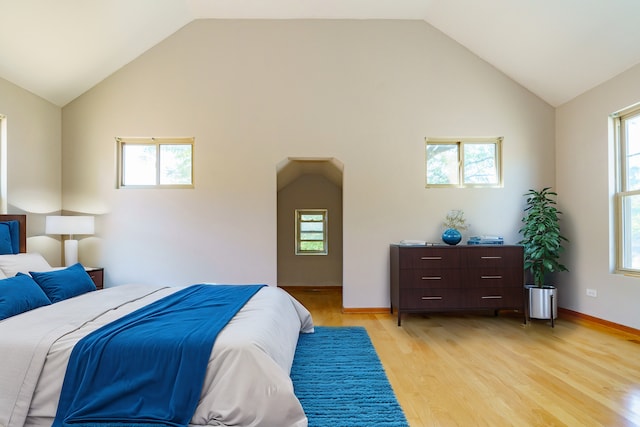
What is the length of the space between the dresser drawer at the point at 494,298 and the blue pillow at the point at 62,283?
3.90 m

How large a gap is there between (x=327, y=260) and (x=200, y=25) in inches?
Result: 177

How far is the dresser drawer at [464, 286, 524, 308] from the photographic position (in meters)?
4.55

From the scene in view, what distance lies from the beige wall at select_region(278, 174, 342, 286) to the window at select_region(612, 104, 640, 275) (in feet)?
14.3

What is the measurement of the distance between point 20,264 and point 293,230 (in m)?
4.70

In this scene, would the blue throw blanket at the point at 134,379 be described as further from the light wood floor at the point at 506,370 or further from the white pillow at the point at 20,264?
the white pillow at the point at 20,264

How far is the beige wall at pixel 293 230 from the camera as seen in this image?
7535 mm

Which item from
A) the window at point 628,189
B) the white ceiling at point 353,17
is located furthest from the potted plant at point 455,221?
the white ceiling at point 353,17

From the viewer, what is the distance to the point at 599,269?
14.4 ft

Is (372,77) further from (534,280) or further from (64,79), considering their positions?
(64,79)

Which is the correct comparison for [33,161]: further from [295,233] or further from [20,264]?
[295,233]

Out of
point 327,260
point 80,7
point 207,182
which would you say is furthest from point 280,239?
point 80,7

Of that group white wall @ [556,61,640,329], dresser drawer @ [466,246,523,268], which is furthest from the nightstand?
white wall @ [556,61,640,329]

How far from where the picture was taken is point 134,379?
78.8 inches

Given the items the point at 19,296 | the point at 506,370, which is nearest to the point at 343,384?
the point at 506,370
